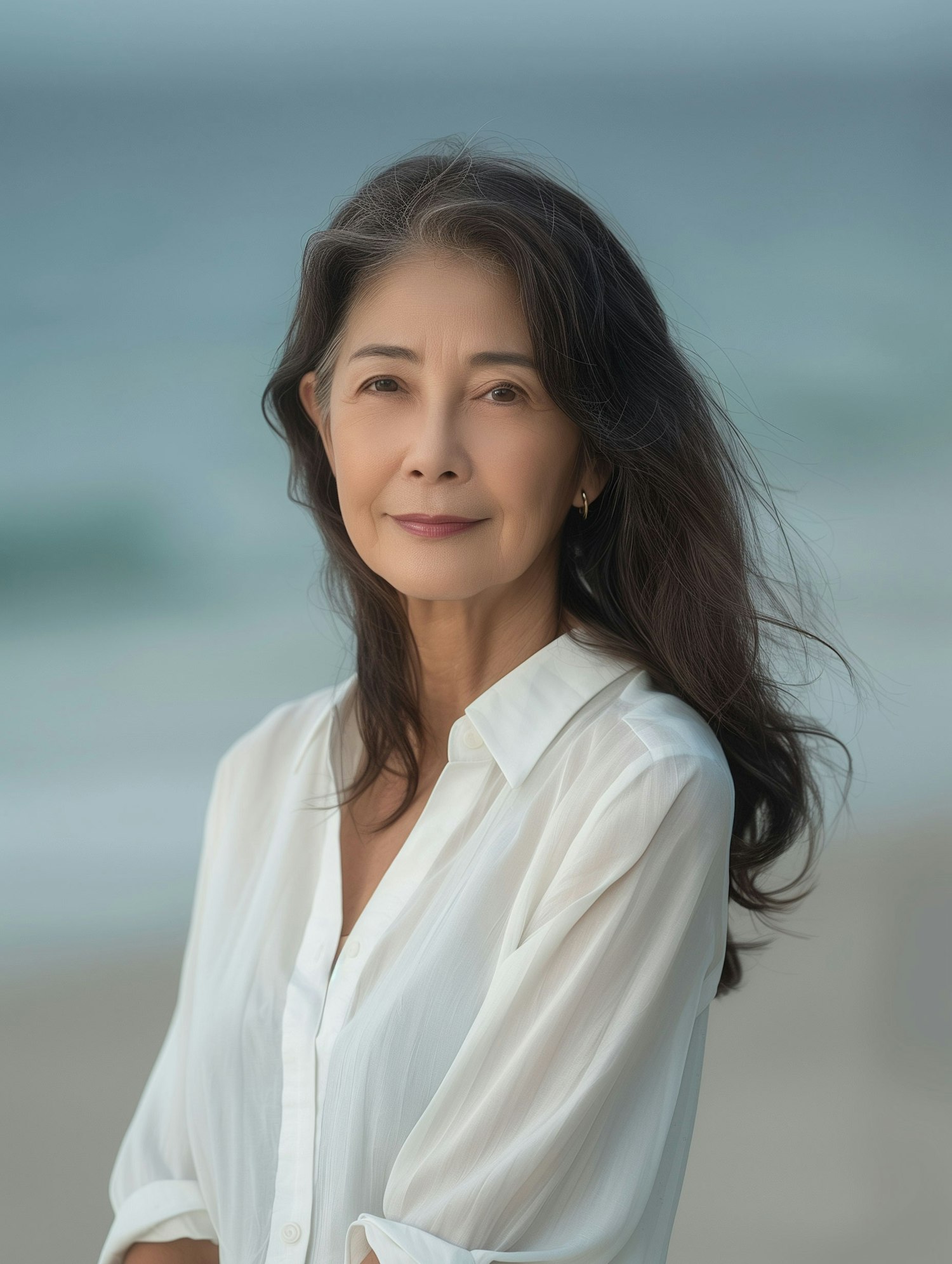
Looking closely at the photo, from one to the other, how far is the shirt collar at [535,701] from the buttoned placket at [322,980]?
0.03 metres

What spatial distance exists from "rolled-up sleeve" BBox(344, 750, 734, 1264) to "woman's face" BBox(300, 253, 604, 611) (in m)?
0.37

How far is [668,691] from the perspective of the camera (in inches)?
65.1

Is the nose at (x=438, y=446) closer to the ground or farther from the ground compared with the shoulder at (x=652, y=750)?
farther from the ground

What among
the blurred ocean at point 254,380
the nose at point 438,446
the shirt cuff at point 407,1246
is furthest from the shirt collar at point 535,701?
the blurred ocean at point 254,380

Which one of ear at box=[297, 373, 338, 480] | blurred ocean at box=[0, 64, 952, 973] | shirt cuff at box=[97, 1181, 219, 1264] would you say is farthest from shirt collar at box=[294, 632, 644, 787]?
blurred ocean at box=[0, 64, 952, 973]

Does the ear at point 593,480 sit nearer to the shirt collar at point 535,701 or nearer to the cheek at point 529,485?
the cheek at point 529,485

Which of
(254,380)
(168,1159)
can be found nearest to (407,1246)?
(168,1159)

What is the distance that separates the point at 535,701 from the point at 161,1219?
0.87 m

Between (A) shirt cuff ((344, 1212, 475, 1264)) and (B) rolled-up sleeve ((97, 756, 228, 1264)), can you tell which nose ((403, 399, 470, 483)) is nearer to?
(B) rolled-up sleeve ((97, 756, 228, 1264))

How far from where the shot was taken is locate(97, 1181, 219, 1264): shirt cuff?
67.1 inches

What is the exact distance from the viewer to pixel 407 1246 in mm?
1303

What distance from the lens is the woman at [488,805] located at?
1363 mm

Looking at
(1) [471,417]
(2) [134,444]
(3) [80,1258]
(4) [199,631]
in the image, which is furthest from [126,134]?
(1) [471,417]

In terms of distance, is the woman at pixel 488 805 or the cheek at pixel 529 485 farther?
the cheek at pixel 529 485
